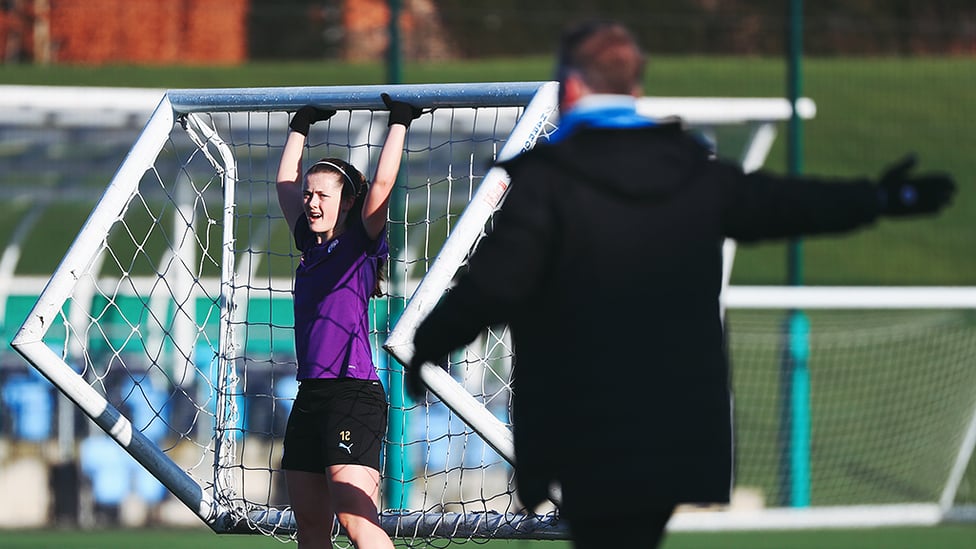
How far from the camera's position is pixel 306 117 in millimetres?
4574

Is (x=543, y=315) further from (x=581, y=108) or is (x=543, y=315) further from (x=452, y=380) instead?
(x=452, y=380)

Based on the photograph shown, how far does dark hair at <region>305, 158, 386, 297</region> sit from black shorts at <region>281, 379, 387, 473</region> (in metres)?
0.38

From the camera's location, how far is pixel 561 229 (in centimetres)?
285

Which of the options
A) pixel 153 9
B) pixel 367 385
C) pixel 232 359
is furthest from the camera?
pixel 153 9

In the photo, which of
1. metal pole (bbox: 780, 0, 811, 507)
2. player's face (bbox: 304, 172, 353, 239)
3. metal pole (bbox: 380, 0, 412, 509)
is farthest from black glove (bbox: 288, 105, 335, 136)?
metal pole (bbox: 780, 0, 811, 507)

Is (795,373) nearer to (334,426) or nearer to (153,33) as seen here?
(334,426)

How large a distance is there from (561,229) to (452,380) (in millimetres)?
1287

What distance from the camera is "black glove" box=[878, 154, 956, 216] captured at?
9.86 feet

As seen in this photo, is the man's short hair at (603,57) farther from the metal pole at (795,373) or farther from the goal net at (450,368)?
the metal pole at (795,373)

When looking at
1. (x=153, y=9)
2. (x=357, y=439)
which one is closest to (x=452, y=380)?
(x=357, y=439)

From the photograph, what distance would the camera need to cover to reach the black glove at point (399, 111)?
4324 mm

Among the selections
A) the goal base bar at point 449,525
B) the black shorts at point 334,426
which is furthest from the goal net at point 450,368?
the black shorts at point 334,426

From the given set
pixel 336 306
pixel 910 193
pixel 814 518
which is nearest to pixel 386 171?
pixel 336 306

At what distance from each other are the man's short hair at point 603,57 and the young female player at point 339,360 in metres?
1.32
